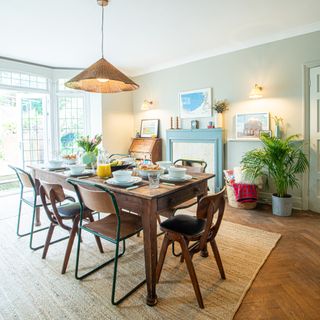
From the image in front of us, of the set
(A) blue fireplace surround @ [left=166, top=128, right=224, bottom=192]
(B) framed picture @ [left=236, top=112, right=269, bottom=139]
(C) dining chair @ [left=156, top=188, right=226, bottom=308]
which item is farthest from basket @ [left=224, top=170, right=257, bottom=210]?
(C) dining chair @ [left=156, top=188, right=226, bottom=308]

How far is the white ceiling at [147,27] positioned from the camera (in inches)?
113

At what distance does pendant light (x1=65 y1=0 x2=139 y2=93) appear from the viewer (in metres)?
2.19

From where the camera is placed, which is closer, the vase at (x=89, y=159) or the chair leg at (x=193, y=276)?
the chair leg at (x=193, y=276)

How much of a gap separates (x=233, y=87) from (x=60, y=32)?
2929mm

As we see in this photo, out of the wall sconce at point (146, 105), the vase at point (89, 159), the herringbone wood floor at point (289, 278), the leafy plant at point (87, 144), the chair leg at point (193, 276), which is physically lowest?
the herringbone wood floor at point (289, 278)

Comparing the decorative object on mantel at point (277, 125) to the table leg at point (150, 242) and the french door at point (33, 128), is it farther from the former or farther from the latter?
the french door at point (33, 128)

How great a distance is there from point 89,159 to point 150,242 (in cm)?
139

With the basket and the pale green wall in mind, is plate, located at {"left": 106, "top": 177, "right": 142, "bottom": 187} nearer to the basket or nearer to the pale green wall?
the basket

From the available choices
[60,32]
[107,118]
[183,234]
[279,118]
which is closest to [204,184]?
[183,234]

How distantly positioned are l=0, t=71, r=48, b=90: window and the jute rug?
3.38m

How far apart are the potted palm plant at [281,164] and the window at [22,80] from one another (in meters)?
4.51

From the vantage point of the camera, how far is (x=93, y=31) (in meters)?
3.56

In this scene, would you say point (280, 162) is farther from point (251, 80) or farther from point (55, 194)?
point (55, 194)

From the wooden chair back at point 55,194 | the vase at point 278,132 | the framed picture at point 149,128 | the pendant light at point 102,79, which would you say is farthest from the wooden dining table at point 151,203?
the framed picture at point 149,128
